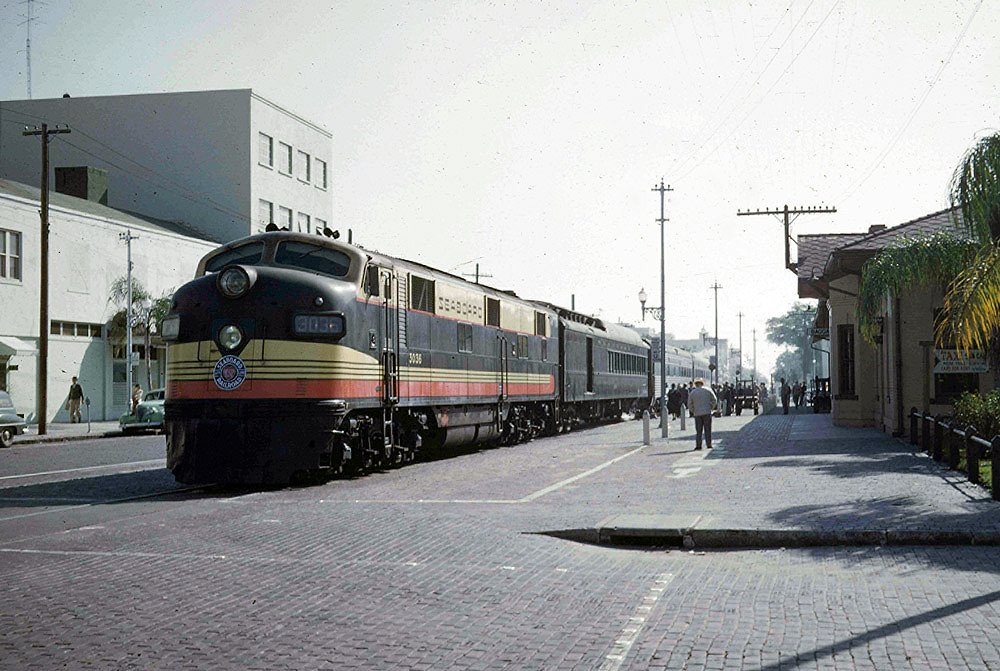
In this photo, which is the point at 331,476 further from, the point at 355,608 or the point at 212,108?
the point at 212,108

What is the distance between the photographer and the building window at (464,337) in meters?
23.2

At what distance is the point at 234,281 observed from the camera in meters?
16.5

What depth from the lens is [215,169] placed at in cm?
5659

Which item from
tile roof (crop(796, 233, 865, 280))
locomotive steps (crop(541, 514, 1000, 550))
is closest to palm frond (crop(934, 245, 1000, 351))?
locomotive steps (crop(541, 514, 1000, 550))

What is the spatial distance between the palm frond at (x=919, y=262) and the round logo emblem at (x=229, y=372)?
14474 mm

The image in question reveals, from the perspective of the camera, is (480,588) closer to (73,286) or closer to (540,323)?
(540,323)

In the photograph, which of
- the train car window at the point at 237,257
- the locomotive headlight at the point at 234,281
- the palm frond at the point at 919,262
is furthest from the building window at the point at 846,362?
the locomotive headlight at the point at 234,281

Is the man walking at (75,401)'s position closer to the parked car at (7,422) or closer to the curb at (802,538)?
the parked car at (7,422)

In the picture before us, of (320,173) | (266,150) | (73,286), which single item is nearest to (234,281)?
(73,286)

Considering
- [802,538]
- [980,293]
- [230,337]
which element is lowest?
[802,538]

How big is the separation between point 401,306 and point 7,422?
600 inches

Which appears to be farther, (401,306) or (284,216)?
(284,216)

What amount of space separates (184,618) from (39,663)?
1298 millimetres

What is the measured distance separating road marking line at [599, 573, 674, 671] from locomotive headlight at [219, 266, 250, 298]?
9.85 meters
